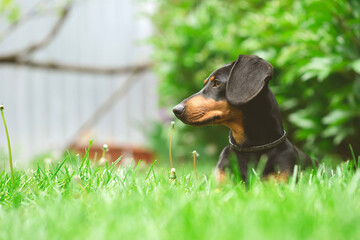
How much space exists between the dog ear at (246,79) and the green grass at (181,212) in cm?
38

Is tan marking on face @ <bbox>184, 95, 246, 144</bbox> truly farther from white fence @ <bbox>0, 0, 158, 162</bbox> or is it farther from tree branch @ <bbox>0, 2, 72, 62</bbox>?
tree branch @ <bbox>0, 2, 72, 62</bbox>

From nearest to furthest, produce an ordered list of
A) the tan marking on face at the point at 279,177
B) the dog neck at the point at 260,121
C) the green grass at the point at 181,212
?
the green grass at the point at 181,212 < the tan marking on face at the point at 279,177 < the dog neck at the point at 260,121

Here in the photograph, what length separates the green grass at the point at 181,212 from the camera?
1.06 m

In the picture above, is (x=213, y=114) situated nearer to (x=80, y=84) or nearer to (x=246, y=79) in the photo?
(x=246, y=79)

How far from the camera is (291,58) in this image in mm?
3355

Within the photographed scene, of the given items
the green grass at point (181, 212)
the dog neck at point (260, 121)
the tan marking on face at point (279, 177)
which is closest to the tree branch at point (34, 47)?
the green grass at point (181, 212)

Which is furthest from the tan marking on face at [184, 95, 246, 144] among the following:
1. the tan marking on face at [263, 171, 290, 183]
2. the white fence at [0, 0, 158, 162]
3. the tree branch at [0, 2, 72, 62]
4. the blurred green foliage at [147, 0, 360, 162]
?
the tree branch at [0, 2, 72, 62]

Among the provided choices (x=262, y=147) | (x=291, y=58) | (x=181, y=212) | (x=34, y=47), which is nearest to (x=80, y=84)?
(x=34, y=47)

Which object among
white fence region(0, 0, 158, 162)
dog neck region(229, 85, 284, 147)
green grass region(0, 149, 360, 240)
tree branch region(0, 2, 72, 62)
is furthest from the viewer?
white fence region(0, 0, 158, 162)

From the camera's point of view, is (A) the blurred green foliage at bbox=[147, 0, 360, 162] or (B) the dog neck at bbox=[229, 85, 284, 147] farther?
(A) the blurred green foliage at bbox=[147, 0, 360, 162]

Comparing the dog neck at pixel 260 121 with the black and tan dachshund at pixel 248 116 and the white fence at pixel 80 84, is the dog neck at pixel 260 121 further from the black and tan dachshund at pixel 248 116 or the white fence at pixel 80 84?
the white fence at pixel 80 84

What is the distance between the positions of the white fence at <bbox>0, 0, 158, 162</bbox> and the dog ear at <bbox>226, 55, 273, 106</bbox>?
13.5 feet

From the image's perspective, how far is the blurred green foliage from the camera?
113 inches

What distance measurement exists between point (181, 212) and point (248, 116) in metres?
0.78
